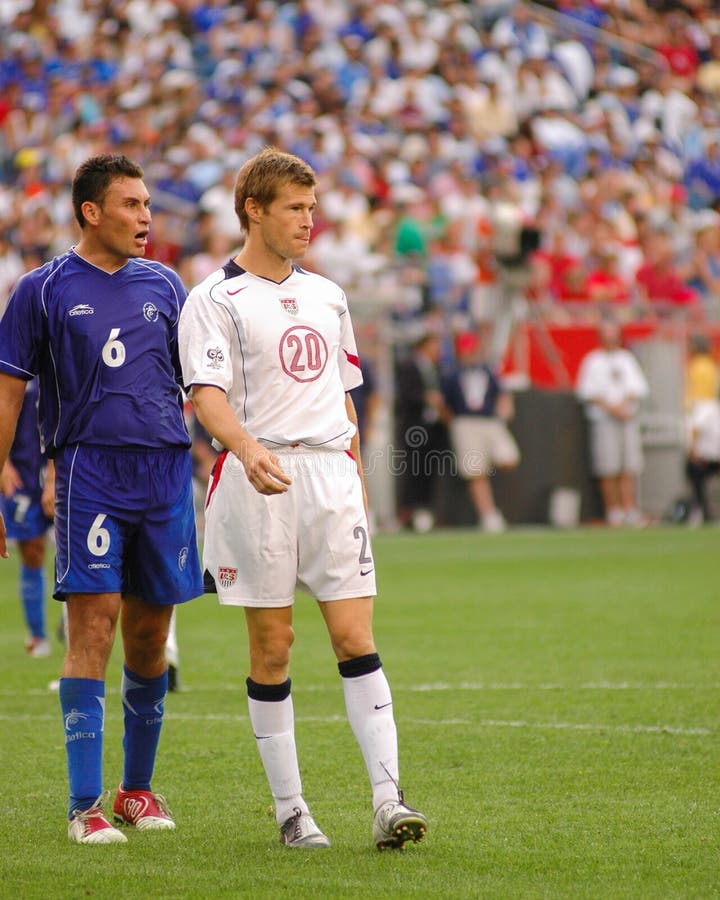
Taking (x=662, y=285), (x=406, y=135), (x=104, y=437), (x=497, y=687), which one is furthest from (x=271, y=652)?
(x=406, y=135)

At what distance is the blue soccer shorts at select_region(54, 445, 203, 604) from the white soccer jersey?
0.49m

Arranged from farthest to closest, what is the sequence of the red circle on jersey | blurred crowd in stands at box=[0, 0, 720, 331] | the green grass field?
blurred crowd in stands at box=[0, 0, 720, 331], the red circle on jersey, the green grass field

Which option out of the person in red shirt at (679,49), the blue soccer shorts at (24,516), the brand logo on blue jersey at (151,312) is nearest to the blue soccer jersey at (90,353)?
the brand logo on blue jersey at (151,312)

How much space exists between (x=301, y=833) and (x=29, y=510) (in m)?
5.52

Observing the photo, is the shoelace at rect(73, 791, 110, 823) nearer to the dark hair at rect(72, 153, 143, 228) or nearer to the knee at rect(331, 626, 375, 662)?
the knee at rect(331, 626, 375, 662)

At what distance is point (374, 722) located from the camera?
5.18m

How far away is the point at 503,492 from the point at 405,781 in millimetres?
14160

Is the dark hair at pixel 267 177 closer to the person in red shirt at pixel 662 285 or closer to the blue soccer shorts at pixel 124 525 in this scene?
the blue soccer shorts at pixel 124 525

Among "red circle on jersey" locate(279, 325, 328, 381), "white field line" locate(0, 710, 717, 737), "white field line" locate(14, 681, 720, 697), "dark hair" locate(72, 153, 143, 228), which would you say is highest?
"dark hair" locate(72, 153, 143, 228)

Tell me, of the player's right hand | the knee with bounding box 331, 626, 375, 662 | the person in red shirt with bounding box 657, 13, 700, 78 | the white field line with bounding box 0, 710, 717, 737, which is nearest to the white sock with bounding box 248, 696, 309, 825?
the knee with bounding box 331, 626, 375, 662

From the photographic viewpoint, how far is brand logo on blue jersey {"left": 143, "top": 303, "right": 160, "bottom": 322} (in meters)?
5.62

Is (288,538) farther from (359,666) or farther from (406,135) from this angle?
(406,135)

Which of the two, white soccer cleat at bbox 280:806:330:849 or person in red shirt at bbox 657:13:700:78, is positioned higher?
person in red shirt at bbox 657:13:700:78

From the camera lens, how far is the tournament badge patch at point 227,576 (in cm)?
521
